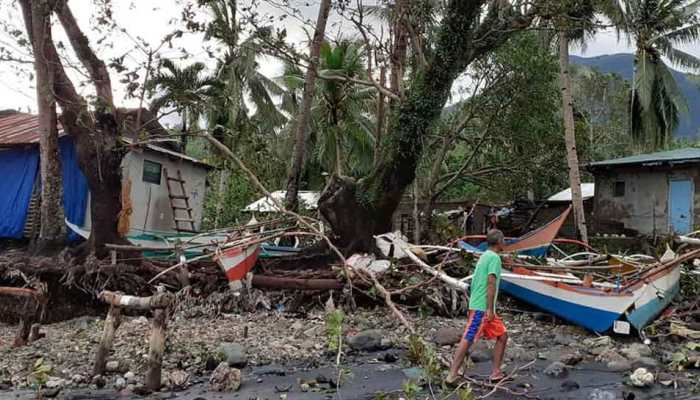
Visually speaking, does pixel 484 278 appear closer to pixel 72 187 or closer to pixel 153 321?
pixel 153 321

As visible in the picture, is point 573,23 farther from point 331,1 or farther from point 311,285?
point 311,285

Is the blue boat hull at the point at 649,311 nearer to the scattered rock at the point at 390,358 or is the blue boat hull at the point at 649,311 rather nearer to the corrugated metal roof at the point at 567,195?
the scattered rock at the point at 390,358

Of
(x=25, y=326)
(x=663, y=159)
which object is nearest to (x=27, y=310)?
(x=25, y=326)

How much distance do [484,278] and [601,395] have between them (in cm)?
181

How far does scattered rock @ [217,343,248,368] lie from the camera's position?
756 cm

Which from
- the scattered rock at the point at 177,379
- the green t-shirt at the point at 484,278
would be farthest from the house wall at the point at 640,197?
the scattered rock at the point at 177,379

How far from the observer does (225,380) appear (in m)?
6.65

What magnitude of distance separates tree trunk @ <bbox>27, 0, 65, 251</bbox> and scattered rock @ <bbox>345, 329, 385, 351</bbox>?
257 inches

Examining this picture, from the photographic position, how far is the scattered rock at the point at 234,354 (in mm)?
7559

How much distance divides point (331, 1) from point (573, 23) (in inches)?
190

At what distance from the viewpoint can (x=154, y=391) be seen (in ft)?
21.1

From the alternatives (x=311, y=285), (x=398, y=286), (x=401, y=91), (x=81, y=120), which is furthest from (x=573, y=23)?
(x=81, y=120)

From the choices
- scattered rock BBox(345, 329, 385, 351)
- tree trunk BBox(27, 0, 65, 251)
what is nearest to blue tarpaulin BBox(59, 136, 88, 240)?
tree trunk BBox(27, 0, 65, 251)

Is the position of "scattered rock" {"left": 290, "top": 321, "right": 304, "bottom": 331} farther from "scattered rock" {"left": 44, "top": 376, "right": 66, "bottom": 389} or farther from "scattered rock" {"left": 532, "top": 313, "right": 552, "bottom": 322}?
"scattered rock" {"left": 532, "top": 313, "right": 552, "bottom": 322}
